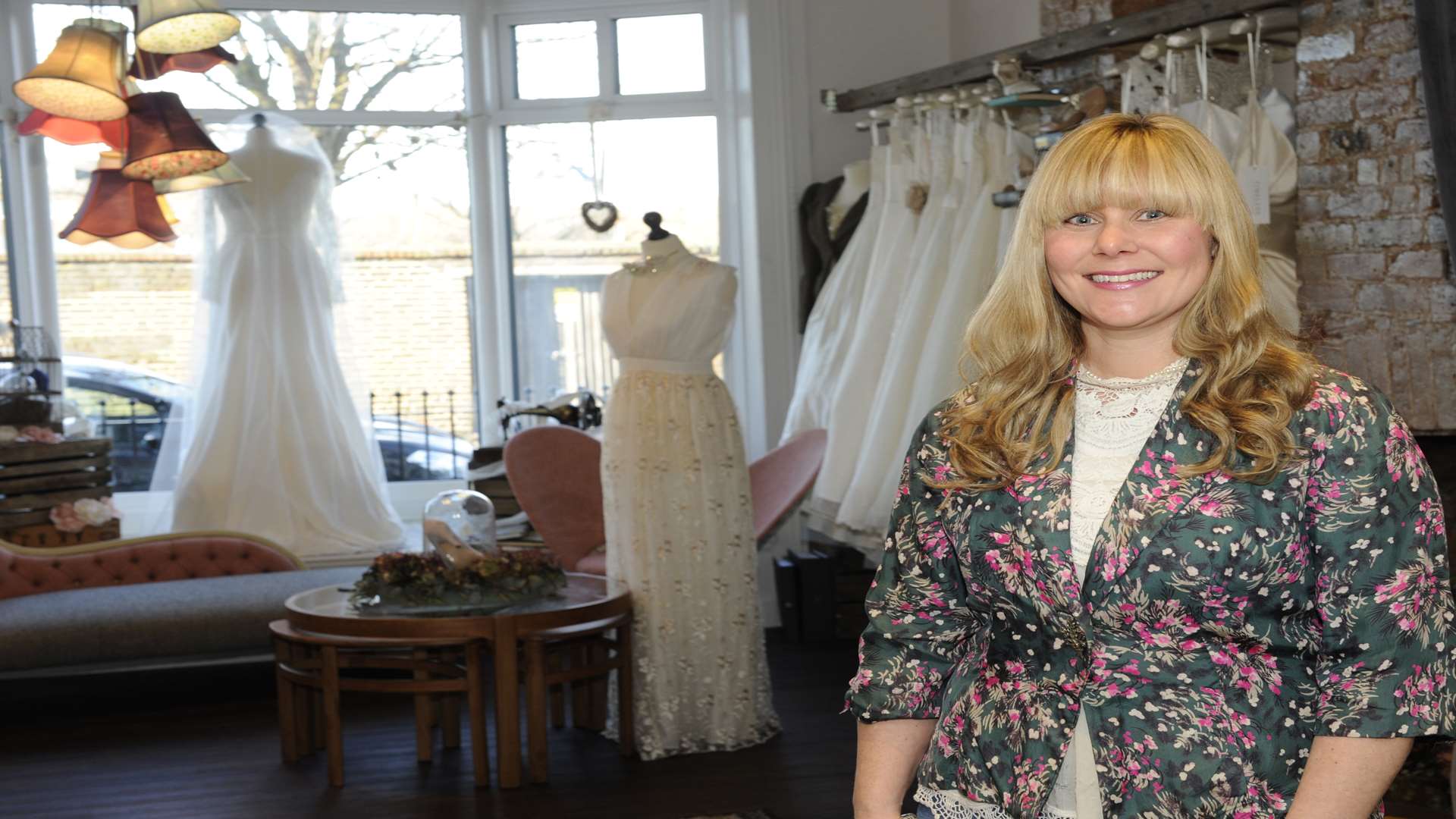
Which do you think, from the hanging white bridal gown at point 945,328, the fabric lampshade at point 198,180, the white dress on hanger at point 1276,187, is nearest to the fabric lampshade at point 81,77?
the fabric lampshade at point 198,180

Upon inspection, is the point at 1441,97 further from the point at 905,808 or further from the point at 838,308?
the point at 838,308

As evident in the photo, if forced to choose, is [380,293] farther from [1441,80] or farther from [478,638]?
[1441,80]

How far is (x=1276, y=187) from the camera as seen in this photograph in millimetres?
A: 3842

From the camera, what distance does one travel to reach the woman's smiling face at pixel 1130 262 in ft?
4.38

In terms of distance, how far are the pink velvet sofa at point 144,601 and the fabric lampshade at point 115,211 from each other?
1364 millimetres

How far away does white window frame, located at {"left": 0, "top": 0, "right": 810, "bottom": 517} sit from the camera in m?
6.25

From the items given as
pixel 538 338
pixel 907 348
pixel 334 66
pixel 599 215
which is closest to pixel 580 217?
pixel 599 215

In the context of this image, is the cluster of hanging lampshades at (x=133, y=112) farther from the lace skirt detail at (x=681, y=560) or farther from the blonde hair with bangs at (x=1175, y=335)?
the blonde hair with bangs at (x=1175, y=335)

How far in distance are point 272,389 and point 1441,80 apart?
4.47 metres

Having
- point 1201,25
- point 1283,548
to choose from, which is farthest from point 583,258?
point 1283,548

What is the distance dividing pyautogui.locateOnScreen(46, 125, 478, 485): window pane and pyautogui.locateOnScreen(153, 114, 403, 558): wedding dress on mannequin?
30 cm

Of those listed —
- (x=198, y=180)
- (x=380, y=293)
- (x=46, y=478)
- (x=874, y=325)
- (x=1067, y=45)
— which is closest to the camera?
(x=198, y=180)

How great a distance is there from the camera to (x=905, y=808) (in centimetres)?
365

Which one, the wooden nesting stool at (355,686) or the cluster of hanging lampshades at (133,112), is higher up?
the cluster of hanging lampshades at (133,112)
